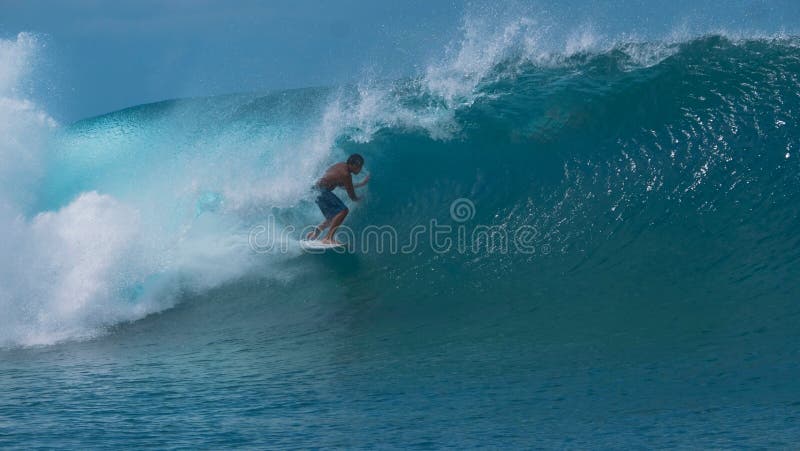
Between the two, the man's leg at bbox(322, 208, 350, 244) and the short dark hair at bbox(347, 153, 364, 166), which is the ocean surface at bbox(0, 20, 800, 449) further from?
the short dark hair at bbox(347, 153, 364, 166)

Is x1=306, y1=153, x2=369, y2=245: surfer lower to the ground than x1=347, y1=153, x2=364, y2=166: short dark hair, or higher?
lower

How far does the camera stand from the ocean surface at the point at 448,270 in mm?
4859

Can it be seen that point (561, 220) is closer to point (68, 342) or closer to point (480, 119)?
point (480, 119)

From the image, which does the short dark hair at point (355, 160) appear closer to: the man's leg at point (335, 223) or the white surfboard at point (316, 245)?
the man's leg at point (335, 223)

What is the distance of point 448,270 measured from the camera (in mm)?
8859

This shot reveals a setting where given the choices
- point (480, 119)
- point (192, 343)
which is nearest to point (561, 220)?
point (480, 119)

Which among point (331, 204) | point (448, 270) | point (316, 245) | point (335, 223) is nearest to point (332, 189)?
point (331, 204)

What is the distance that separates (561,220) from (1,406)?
6.20m

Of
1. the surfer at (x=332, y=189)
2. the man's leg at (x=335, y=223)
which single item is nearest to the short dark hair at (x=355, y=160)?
the surfer at (x=332, y=189)

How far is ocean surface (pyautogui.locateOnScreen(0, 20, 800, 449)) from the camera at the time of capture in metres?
4.86

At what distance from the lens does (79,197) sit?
10.1 m

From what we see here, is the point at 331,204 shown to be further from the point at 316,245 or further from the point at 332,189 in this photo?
the point at 316,245

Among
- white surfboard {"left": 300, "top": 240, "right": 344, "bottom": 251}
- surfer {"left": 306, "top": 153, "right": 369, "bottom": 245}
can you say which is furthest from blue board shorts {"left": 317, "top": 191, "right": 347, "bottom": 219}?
white surfboard {"left": 300, "top": 240, "right": 344, "bottom": 251}

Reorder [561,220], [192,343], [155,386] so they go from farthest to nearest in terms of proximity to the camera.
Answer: [561,220] → [192,343] → [155,386]
